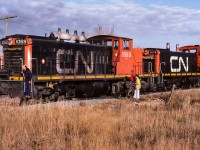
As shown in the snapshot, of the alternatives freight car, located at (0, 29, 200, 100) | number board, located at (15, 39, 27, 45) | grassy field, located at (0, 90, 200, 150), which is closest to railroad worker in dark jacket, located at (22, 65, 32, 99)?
freight car, located at (0, 29, 200, 100)

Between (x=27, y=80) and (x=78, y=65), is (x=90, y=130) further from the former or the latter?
(x=78, y=65)

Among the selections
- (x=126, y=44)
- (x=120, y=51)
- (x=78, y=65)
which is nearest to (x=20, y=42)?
(x=78, y=65)

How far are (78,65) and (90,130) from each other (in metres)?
11.1

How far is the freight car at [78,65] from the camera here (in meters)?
16.9

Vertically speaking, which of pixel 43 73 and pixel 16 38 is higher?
pixel 16 38

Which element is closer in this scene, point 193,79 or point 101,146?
point 101,146

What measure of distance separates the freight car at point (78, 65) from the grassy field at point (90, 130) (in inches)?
235

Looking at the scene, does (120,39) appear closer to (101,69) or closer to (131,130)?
(101,69)

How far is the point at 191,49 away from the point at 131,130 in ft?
82.3

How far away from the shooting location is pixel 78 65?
19656 millimetres

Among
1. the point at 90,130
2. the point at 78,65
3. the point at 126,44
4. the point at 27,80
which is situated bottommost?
the point at 90,130

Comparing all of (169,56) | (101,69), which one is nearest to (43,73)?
(101,69)

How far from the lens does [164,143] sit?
714 cm

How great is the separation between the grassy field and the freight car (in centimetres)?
597
